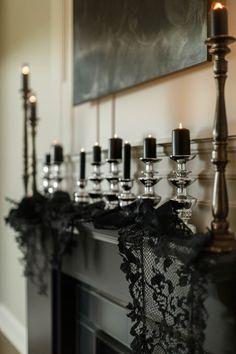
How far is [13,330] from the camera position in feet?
8.69

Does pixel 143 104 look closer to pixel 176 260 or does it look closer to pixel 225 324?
pixel 176 260

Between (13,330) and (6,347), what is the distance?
0.33 feet

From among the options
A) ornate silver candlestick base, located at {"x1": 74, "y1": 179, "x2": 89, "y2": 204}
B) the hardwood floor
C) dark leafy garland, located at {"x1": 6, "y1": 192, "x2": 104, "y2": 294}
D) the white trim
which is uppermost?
ornate silver candlestick base, located at {"x1": 74, "y1": 179, "x2": 89, "y2": 204}

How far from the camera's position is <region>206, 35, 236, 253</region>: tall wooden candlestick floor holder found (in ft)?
2.61

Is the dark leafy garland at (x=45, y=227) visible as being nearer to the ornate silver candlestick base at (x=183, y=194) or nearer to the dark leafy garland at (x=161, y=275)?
the dark leafy garland at (x=161, y=275)

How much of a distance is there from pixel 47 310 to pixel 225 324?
45.9 inches

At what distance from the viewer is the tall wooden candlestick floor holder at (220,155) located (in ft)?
2.61

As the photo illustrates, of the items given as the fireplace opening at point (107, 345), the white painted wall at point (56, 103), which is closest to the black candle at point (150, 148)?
the white painted wall at point (56, 103)

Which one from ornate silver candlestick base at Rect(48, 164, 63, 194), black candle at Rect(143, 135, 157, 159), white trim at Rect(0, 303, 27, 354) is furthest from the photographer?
white trim at Rect(0, 303, 27, 354)

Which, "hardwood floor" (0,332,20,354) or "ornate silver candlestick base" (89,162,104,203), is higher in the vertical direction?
"ornate silver candlestick base" (89,162,104,203)

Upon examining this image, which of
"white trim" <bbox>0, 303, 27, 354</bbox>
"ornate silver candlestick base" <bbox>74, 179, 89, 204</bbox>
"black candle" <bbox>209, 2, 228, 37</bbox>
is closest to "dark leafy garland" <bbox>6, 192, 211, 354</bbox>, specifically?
"ornate silver candlestick base" <bbox>74, 179, 89, 204</bbox>

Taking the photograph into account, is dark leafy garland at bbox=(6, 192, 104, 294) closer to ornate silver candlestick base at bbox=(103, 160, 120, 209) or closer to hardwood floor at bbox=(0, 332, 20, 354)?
ornate silver candlestick base at bbox=(103, 160, 120, 209)

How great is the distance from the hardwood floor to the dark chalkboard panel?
1.50 meters

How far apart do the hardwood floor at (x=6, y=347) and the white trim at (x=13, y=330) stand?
0.07 ft
